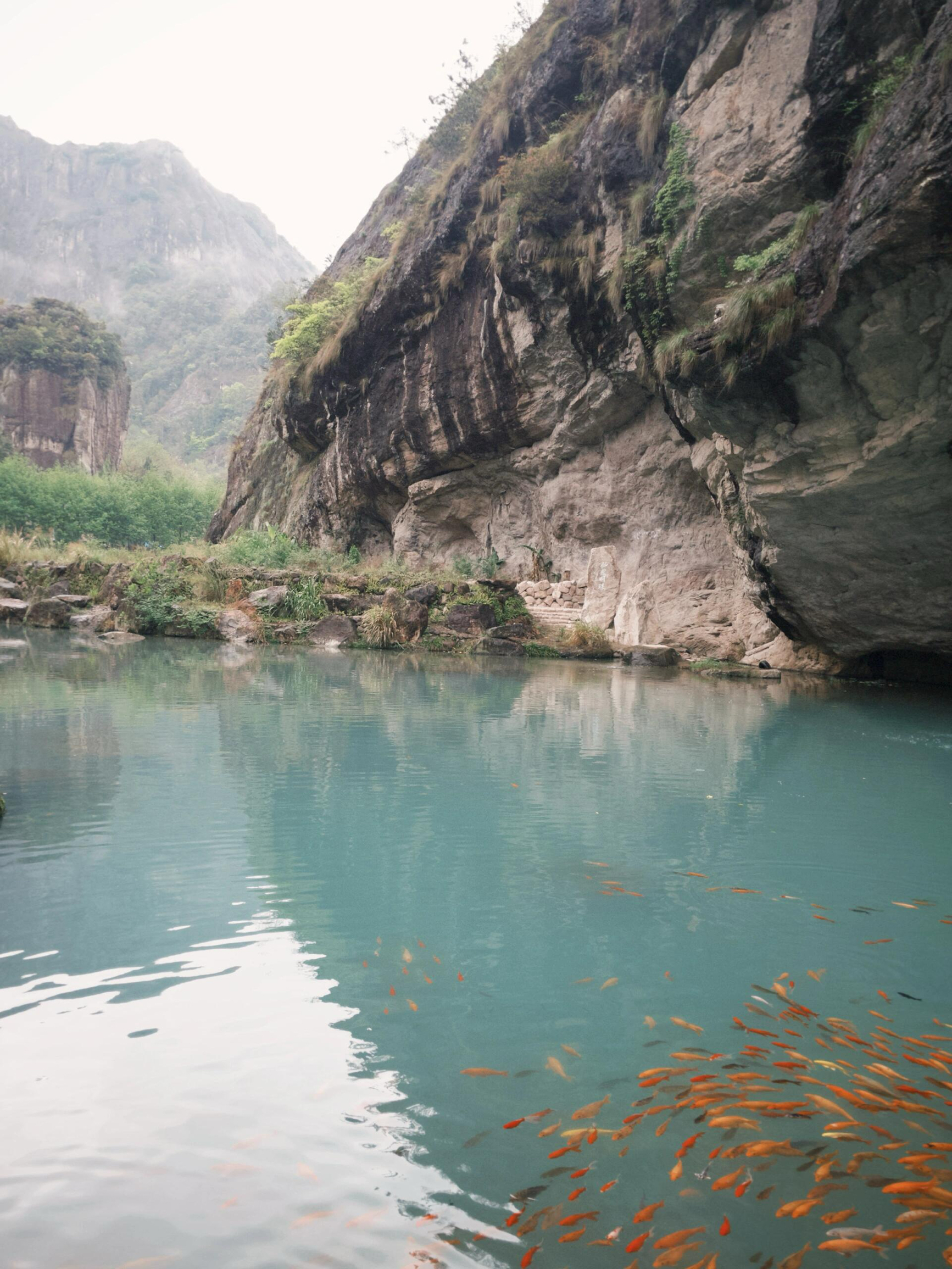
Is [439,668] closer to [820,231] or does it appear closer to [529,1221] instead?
[820,231]

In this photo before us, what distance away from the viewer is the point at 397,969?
209 centimetres

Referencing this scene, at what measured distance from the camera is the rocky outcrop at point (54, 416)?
128 ft

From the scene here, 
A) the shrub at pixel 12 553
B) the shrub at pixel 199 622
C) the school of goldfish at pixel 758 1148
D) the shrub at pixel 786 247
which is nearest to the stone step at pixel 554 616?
the shrub at pixel 199 622

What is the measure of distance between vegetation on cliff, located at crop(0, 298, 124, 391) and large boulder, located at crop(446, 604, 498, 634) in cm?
3651

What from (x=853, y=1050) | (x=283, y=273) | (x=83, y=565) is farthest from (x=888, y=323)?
(x=283, y=273)

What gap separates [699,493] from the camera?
14.4 metres

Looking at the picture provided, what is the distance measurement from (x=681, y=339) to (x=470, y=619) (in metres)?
6.88

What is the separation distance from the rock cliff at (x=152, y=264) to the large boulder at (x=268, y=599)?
195ft

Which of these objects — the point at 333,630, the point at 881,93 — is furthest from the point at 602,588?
the point at 881,93

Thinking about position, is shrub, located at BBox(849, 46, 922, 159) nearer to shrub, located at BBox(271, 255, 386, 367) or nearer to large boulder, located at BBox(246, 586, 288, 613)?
large boulder, located at BBox(246, 586, 288, 613)

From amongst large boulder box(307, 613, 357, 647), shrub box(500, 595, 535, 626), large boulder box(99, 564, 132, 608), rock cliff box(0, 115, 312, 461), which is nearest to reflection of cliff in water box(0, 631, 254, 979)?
large boulder box(307, 613, 357, 647)

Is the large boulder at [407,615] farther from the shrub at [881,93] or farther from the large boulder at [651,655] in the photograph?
the shrub at [881,93]

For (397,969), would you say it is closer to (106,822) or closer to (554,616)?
(106,822)

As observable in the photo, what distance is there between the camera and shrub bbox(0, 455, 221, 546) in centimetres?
2747
